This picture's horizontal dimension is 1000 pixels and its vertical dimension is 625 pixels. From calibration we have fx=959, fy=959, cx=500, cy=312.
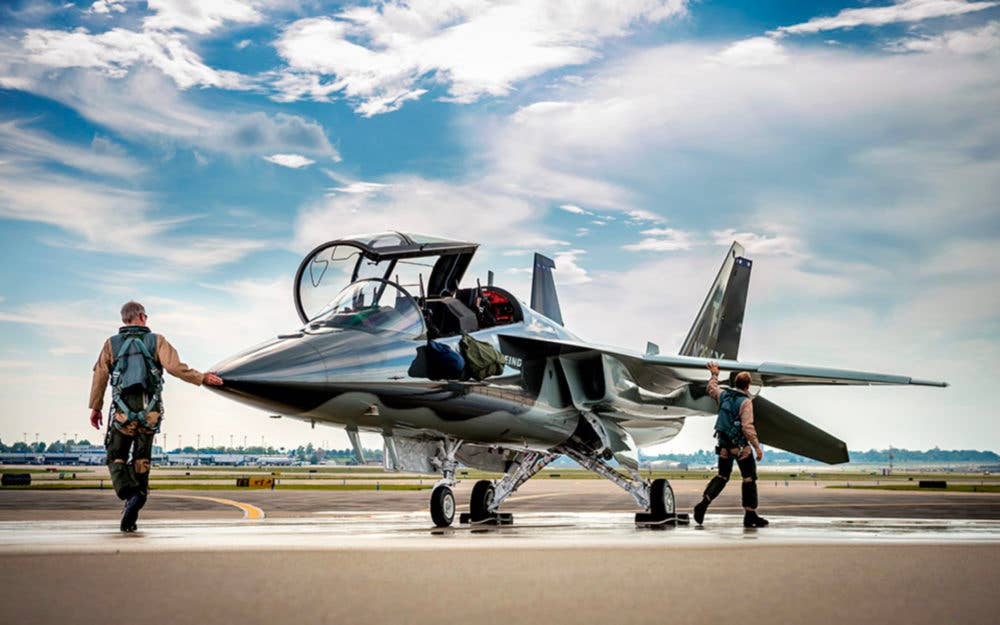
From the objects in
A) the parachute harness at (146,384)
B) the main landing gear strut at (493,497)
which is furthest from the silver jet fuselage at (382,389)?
the main landing gear strut at (493,497)

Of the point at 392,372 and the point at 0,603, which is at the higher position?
the point at 392,372

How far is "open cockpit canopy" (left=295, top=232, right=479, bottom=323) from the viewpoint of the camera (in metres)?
12.2

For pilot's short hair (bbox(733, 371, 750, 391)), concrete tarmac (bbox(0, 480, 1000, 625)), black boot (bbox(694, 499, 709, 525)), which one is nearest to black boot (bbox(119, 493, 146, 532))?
Answer: concrete tarmac (bbox(0, 480, 1000, 625))

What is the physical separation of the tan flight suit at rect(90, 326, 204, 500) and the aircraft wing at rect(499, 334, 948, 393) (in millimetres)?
5106

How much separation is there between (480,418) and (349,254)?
273cm

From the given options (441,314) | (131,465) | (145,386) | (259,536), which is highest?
(441,314)

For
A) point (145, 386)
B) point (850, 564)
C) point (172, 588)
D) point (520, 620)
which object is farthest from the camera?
point (145, 386)

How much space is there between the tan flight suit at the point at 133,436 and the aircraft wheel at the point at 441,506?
393cm

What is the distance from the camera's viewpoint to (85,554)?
640 centimetres

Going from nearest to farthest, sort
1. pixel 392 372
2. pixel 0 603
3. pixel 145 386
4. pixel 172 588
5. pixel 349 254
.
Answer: pixel 0 603, pixel 172 588, pixel 145 386, pixel 392 372, pixel 349 254

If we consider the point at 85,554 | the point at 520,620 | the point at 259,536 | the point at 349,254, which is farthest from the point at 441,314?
the point at 520,620

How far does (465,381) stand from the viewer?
12.1m

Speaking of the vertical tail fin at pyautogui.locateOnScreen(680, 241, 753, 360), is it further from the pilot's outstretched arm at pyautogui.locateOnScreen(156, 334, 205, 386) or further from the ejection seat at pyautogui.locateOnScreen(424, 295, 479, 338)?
the pilot's outstretched arm at pyautogui.locateOnScreen(156, 334, 205, 386)

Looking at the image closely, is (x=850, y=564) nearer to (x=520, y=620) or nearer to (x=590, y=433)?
(x=520, y=620)
